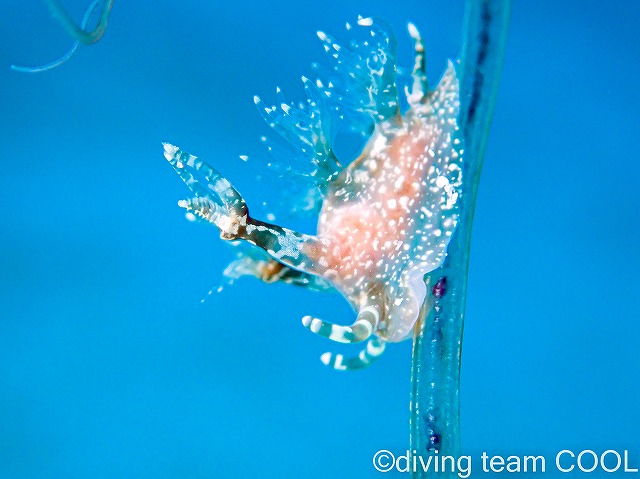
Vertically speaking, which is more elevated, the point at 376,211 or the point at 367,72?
the point at 367,72

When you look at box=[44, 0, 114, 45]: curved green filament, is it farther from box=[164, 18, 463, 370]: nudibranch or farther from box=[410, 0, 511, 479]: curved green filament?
box=[410, 0, 511, 479]: curved green filament

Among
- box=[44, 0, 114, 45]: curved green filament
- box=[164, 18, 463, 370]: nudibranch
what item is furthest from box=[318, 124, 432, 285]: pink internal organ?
box=[44, 0, 114, 45]: curved green filament

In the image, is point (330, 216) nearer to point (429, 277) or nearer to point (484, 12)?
point (429, 277)

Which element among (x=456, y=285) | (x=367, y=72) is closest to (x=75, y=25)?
(x=367, y=72)

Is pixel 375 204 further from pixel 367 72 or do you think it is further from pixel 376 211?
pixel 367 72

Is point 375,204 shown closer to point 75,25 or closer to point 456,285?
point 456,285

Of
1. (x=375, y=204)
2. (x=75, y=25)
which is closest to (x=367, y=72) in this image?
(x=375, y=204)
